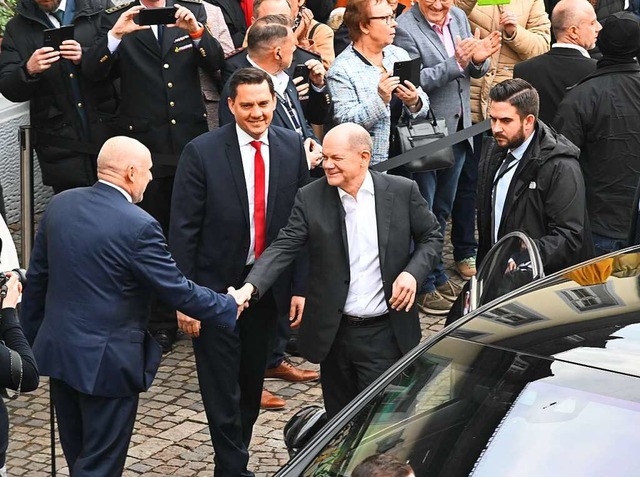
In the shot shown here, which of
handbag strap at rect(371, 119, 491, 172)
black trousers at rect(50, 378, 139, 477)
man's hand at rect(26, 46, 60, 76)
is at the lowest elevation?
black trousers at rect(50, 378, 139, 477)

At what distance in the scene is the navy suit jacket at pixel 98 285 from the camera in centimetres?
557

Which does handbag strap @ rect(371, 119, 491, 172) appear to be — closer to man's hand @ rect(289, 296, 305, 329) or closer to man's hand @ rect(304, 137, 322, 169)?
man's hand @ rect(304, 137, 322, 169)

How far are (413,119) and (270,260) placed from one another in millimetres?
2710

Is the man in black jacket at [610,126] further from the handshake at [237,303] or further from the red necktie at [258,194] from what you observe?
the handshake at [237,303]

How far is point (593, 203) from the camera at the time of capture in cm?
812

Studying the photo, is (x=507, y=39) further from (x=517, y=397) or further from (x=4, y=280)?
(x=517, y=397)

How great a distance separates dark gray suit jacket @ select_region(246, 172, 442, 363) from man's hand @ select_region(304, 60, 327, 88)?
6.34 ft

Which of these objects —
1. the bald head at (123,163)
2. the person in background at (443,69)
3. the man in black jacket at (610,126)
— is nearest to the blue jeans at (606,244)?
the man in black jacket at (610,126)

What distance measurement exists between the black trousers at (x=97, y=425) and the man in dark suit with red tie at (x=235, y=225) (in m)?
0.76

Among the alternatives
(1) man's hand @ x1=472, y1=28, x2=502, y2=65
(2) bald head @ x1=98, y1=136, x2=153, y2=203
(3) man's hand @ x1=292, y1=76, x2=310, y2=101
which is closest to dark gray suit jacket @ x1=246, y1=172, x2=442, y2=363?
(2) bald head @ x1=98, y1=136, x2=153, y2=203

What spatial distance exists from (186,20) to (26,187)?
1842mm

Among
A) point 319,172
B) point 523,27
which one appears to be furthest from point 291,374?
point 523,27

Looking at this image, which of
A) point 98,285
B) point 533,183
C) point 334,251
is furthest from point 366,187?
point 98,285

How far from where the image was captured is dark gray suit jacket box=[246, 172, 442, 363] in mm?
6137
